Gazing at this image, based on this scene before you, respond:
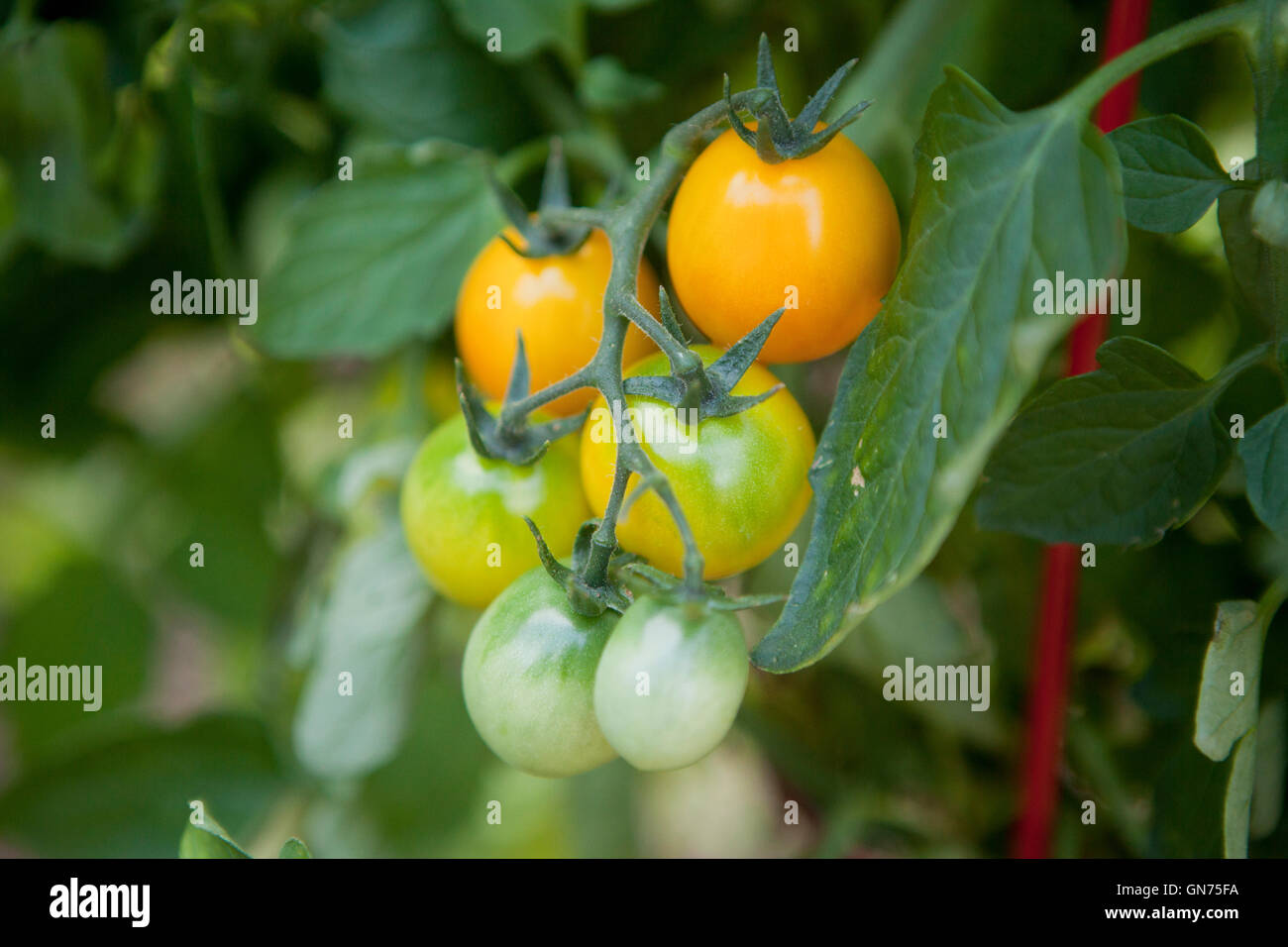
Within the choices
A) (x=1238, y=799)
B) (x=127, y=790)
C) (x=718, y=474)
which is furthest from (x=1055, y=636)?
(x=127, y=790)

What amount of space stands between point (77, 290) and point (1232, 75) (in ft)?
2.09

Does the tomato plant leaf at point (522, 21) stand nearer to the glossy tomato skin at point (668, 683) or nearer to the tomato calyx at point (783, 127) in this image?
the tomato calyx at point (783, 127)

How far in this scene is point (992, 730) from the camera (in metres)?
0.47

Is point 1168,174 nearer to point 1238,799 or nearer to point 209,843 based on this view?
point 1238,799

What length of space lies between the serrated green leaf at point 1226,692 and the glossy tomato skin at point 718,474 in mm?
128

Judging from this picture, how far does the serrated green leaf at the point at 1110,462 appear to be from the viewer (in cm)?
27

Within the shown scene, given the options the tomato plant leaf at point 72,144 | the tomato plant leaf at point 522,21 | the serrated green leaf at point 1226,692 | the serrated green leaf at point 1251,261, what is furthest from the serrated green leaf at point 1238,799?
the tomato plant leaf at point 72,144

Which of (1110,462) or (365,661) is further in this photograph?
(365,661)

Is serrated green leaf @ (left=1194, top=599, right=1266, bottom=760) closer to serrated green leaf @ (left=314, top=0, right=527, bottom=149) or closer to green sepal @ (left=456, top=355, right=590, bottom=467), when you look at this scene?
green sepal @ (left=456, top=355, right=590, bottom=467)

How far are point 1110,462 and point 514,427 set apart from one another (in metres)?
0.17

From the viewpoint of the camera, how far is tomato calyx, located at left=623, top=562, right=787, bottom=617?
21 centimetres

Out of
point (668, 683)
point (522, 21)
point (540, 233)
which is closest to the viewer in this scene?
point (668, 683)

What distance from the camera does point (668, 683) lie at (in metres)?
0.21

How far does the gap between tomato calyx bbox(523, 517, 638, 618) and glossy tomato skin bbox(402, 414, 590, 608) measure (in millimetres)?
42
